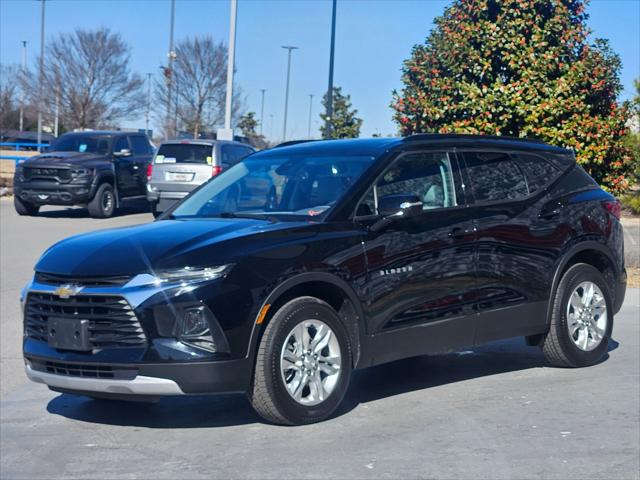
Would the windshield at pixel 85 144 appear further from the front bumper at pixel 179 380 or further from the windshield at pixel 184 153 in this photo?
the front bumper at pixel 179 380

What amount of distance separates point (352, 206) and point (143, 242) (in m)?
1.40

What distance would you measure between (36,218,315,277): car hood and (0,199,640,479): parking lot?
1054 mm

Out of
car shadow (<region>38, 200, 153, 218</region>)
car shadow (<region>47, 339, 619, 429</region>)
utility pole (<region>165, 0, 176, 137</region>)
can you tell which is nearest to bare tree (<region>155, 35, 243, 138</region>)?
utility pole (<region>165, 0, 176, 137</region>)

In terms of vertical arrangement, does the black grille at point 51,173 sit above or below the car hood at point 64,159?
below

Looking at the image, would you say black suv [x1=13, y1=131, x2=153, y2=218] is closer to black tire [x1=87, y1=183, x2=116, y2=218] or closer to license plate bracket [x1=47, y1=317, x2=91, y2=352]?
black tire [x1=87, y1=183, x2=116, y2=218]

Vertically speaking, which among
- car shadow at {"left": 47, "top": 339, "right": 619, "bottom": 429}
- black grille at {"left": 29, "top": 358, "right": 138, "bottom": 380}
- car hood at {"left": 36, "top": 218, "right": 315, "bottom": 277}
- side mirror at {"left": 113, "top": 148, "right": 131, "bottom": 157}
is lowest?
car shadow at {"left": 47, "top": 339, "right": 619, "bottom": 429}

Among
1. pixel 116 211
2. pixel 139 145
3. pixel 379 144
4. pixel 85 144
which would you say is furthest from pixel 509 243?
pixel 116 211

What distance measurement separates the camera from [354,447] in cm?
599

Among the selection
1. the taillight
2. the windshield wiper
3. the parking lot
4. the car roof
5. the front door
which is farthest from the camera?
the taillight

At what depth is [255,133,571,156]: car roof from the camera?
24.1 ft

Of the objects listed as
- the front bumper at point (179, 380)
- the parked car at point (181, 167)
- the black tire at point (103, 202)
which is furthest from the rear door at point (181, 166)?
the front bumper at point (179, 380)

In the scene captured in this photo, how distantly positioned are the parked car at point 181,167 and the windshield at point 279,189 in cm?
1378

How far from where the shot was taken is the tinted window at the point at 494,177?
303 inches

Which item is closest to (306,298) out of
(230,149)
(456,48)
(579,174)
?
(579,174)
